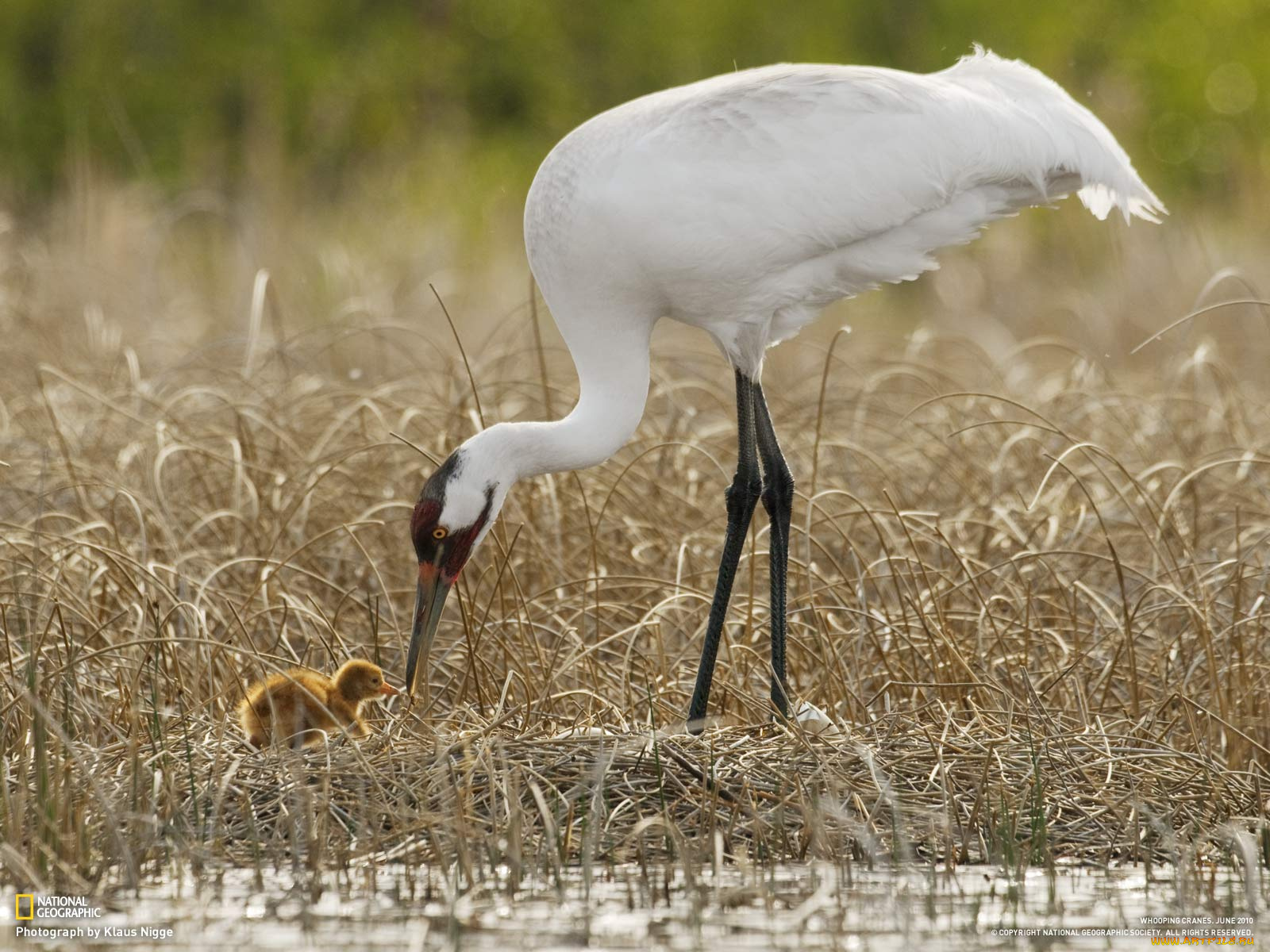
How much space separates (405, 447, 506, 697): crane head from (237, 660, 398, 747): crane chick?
4.8 inches

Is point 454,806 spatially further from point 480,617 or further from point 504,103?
point 504,103

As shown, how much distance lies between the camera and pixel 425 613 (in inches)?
175

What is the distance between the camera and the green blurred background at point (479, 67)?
1755 cm

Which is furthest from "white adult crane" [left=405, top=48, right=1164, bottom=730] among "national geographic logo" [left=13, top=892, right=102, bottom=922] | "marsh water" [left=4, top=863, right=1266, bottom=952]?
"national geographic logo" [left=13, top=892, right=102, bottom=922]

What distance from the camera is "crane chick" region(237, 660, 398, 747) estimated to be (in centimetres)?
427

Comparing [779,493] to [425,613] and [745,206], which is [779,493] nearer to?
[745,206]

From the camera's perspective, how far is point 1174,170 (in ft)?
68.8

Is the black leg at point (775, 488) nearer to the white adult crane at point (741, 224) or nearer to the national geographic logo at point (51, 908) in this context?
the white adult crane at point (741, 224)

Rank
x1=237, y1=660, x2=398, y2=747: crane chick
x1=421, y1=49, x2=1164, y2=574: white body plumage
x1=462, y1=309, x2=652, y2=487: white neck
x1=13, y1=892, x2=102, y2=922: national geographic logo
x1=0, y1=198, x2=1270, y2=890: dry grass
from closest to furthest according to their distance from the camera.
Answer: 1. x1=13, y1=892, x2=102, y2=922: national geographic logo
2. x1=0, y1=198, x2=1270, y2=890: dry grass
3. x1=237, y1=660, x2=398, y2=747: crane chick
4. x1=462, y1=309, x2=652, y2=487: white neck
5. x1=421, y1=49, x2=1164, y2=574: white body plumage

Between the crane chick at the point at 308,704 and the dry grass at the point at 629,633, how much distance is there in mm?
100

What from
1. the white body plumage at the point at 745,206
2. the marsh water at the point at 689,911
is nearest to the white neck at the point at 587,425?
the white body plumage at the point at 745,206

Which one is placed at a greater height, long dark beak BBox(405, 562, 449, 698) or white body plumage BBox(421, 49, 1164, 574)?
white body plumage BBox(421, 49, 1164, 574)

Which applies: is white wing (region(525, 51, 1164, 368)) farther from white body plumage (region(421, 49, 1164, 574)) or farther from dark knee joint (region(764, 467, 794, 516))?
dark knee joint (region(764, 467, 794, 516))

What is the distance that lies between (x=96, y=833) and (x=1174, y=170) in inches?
760
